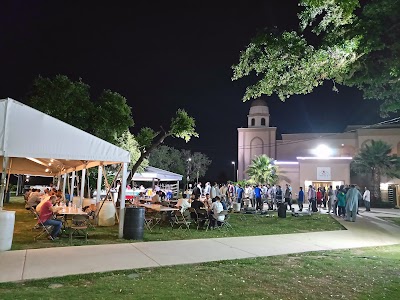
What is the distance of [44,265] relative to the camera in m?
6.59

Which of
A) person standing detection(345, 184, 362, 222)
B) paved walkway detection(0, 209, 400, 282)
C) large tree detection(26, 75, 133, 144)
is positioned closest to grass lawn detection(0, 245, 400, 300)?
paved walkway detection(0, 209, 400, 282)

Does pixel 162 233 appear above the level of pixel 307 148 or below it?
below

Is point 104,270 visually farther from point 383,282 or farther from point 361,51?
point 361,51

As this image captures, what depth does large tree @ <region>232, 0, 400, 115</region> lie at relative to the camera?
945 cm

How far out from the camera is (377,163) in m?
35.2

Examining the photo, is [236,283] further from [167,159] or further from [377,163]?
[167,159]

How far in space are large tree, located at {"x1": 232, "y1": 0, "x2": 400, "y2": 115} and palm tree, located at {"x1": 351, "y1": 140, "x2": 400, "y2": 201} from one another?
27394 millimetres

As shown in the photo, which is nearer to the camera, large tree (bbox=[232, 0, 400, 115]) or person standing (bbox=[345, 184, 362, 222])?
large tree (bbox=[232, 0, 400, 115])

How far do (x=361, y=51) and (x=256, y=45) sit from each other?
290 cm

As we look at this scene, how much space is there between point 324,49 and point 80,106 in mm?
13917

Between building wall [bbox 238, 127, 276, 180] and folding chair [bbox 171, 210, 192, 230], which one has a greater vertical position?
building wall [bbox 238, 127, 276, 180]

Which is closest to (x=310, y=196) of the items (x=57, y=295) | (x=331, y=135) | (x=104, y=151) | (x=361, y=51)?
(x=361, y=51)

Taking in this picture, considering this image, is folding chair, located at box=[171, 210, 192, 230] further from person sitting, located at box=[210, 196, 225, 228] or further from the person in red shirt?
the person in red shirt

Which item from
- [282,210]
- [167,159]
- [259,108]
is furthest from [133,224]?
[167,159]
